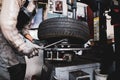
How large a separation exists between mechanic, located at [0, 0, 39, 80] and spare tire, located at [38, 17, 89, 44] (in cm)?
39

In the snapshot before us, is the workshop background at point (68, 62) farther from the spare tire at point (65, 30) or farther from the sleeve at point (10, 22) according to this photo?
the sleeve at point (10, 22)

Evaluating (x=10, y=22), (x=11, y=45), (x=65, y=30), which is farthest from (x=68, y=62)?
(x=10, y=22)

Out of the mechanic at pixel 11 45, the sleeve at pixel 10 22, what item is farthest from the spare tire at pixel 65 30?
the sleeve at pixel 10 22

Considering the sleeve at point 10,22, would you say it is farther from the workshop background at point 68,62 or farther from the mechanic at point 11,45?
the workshop background at point 68,62

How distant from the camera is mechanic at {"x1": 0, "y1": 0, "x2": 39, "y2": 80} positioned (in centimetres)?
119

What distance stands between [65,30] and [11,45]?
593 millimetres

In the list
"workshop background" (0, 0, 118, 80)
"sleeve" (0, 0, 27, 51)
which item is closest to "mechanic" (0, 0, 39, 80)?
"sleeve" (0, 0, 27, 51)

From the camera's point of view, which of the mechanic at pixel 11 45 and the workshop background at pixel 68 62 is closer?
the mechanic at pixel 11 45

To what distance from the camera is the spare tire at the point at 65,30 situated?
1681 millimetres

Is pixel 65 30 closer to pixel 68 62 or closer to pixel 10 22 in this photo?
pixel 68 62

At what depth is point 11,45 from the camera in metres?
1.27

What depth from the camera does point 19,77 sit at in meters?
1.45

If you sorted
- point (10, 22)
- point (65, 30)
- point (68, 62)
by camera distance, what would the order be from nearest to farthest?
point (10, 22) → point (65, 30) → point (68, 62)

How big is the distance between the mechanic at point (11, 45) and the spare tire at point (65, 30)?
0.39m
